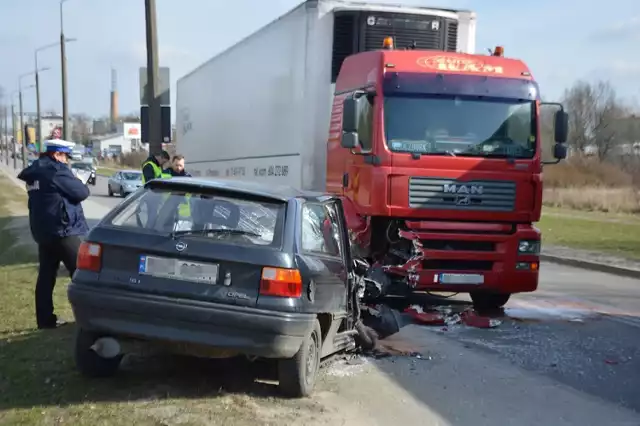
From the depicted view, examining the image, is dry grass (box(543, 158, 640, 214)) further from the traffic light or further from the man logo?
the man logo

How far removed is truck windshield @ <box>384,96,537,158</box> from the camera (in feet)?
30.3

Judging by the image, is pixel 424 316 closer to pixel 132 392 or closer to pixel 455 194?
pixel 455 194

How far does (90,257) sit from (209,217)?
861 millimetres

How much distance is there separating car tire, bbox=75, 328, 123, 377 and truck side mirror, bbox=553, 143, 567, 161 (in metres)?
6.67

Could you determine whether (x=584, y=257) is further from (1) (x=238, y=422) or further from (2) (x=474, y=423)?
(1) (x=238, y=422)

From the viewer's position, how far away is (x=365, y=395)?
5758 mm

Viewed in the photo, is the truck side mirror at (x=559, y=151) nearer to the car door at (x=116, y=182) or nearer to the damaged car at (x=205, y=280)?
the damaged car at (x=205, y=280)

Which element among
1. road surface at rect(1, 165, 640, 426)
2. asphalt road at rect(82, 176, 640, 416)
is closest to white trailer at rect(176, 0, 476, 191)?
asphalt road at rect(82, 176, 640, 416)

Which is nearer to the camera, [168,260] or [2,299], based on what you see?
[168,260]

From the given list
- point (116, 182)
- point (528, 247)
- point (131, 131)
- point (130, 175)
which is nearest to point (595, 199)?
point (130, 175)

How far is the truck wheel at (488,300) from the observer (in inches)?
393

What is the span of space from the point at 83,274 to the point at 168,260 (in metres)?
0.66

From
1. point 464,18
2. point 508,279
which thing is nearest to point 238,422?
point 508,279

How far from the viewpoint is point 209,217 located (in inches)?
211
